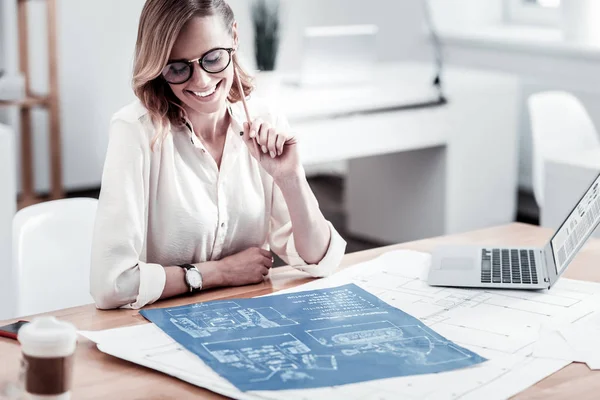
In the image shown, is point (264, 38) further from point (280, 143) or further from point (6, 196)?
point (280, 143)

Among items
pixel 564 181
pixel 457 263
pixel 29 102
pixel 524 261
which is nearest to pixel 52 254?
pixel 457 263

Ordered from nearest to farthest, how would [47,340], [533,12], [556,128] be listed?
[47,340] < [556,128] < [533,12]

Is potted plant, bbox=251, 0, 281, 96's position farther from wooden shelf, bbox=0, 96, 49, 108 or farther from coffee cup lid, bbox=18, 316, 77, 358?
coffee cup lid, bbox=18, 316, 77, 358

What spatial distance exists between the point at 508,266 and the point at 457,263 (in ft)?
0.31

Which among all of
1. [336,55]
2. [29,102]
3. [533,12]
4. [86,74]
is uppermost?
[533,12]

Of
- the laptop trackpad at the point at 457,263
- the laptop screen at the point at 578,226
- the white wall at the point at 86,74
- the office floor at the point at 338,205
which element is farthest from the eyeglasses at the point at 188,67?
the white wall at the point at 86,74

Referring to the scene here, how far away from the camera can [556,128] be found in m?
3.61

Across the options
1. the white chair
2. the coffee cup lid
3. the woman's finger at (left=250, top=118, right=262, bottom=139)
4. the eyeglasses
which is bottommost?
the white chair

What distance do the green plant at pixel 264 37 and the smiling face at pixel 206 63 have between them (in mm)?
1823

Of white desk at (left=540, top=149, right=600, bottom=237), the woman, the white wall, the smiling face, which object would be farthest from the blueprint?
→ the white wall

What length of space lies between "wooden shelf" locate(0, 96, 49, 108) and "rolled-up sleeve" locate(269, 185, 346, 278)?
293 cm

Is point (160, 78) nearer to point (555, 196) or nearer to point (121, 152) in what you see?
point (121, 152)

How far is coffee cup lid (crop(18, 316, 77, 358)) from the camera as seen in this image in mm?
1028

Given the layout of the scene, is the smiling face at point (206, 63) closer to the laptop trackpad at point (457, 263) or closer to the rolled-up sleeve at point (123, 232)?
the rolled-up sleeve at point (123, 232)
